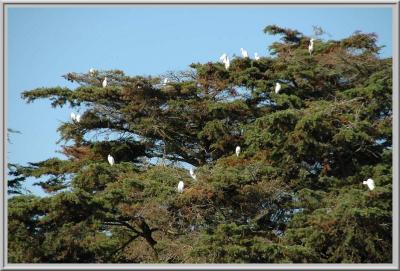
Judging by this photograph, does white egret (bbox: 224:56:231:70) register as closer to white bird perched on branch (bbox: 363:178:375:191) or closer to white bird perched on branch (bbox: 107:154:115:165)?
white bird perched on branch (bbox: 107:154:115:165)

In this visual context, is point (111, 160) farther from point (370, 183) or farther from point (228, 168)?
point (370, 183)

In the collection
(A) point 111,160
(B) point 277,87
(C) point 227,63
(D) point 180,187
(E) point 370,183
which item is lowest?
(A) point 111,160

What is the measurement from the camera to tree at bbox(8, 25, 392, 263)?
46.5 feet

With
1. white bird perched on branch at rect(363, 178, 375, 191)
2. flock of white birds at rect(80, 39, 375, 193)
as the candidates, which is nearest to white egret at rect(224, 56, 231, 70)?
flock of white birds at rect(80, 39, 375, 193)

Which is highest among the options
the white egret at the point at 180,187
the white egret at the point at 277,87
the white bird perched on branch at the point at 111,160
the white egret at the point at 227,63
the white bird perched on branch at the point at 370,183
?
the white egret at the point at 227,63

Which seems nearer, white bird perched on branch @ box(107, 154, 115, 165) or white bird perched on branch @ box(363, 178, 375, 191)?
white bird perched on branch @ box(363, 178, 375, 191)

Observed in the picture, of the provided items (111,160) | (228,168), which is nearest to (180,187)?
(228,168)

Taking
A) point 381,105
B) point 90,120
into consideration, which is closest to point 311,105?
point 381,105

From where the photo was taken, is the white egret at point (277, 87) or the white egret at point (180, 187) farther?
the white egret at point (277, 87)

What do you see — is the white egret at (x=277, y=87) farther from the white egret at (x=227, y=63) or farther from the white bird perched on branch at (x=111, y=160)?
the white bird perched on branch at (x=111, y=160)

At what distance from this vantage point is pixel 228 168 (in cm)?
1539

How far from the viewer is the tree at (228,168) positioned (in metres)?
14.2

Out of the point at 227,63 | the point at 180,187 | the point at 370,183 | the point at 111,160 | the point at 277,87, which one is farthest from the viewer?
the point at 227,63

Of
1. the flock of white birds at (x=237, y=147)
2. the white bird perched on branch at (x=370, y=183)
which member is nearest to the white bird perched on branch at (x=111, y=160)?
the flock of white birds at (x=237, y=147)
